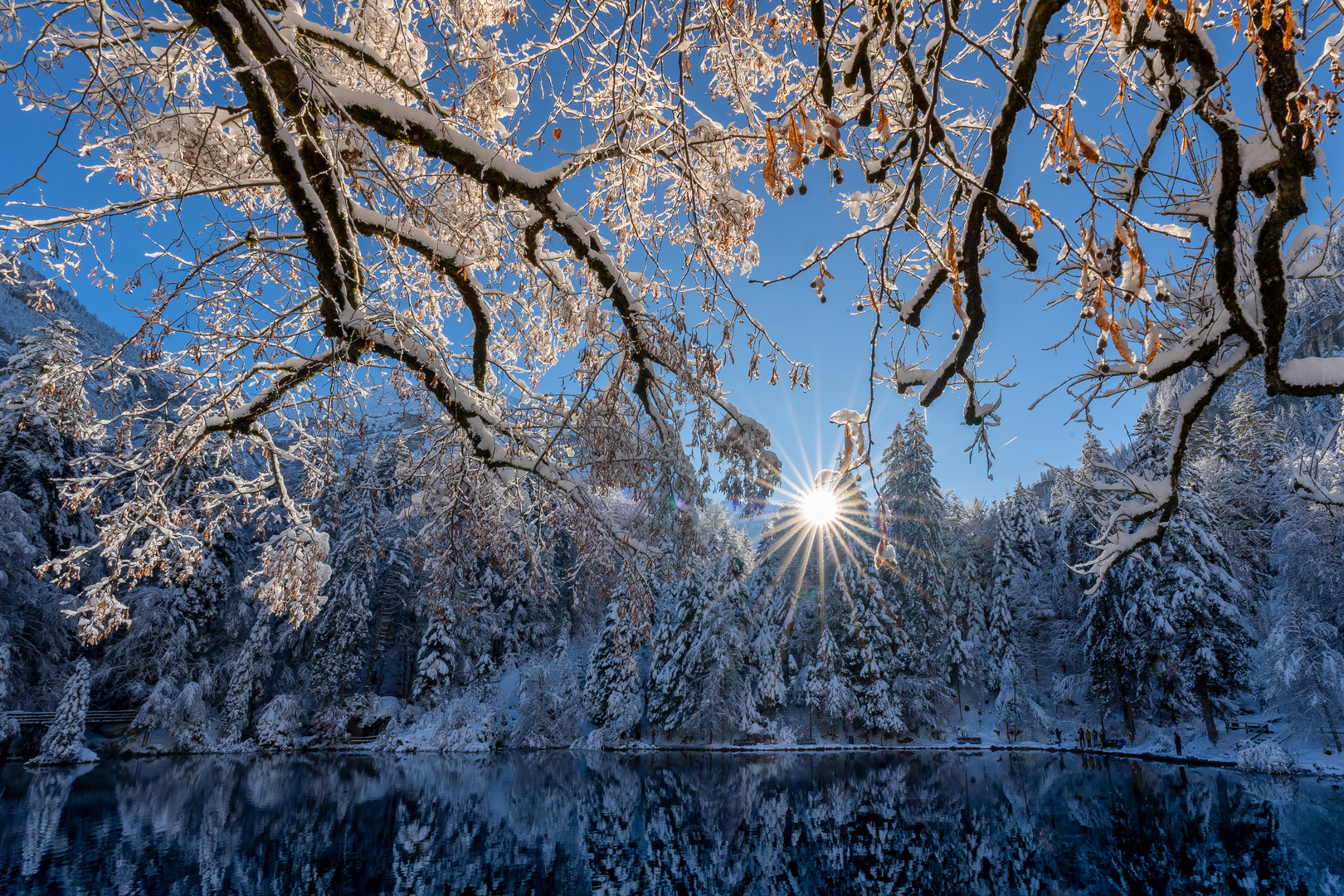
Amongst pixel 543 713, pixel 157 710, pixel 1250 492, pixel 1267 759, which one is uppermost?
pixel 1250 492

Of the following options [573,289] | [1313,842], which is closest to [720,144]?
[573,289]

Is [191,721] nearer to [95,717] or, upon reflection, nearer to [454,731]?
[95,717]

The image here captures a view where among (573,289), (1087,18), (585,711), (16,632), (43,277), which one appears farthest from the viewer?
(585,711)

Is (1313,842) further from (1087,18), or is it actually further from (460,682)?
(460,682)

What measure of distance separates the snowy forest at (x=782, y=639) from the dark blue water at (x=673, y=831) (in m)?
4.12

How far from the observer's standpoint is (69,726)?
881 inches

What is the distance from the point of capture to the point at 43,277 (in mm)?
4289

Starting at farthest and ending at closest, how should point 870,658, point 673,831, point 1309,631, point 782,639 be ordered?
point 782,639
point 870,658
point 1309,631
point 673,831

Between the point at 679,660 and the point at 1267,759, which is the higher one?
the point at 679,660

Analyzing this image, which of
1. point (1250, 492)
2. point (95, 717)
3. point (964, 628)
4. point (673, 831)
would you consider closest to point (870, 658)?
point (964, 628)

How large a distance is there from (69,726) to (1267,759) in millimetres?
41058

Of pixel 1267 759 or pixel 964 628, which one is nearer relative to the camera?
pixel 1267 759

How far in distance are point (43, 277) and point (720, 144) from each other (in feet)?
15.7

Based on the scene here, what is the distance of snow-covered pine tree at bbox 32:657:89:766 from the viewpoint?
2211 cm
